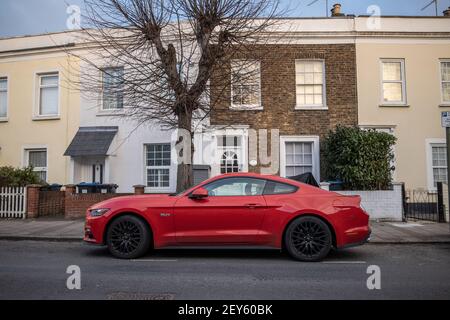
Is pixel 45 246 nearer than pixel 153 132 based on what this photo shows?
Yes

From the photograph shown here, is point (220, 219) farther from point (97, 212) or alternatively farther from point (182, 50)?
point (182, 50)

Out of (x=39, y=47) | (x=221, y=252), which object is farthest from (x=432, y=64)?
(x=39, y=47)

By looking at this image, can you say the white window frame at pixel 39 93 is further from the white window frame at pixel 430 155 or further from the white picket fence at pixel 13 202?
the white window frame at pixel 430 155

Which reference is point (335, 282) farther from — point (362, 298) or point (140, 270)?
point (140, 270)

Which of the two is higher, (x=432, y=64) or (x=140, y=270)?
(x=432, y=64)

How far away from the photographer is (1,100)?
17.6 m

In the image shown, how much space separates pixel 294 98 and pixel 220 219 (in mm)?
9209

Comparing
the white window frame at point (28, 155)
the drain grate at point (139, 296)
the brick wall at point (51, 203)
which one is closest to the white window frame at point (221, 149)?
the brick wall at point (51, 203)

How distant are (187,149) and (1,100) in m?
11.3

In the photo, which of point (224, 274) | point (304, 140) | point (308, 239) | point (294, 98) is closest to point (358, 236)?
point (308, 239)

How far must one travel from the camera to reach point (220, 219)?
22.9 feet

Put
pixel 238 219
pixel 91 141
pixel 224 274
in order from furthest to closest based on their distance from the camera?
pixel 91 141 < pixel 238 219 < pixel 224 274

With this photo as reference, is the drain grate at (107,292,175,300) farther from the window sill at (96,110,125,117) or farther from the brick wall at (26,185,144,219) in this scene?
the window sill at (96,110,125,117)
